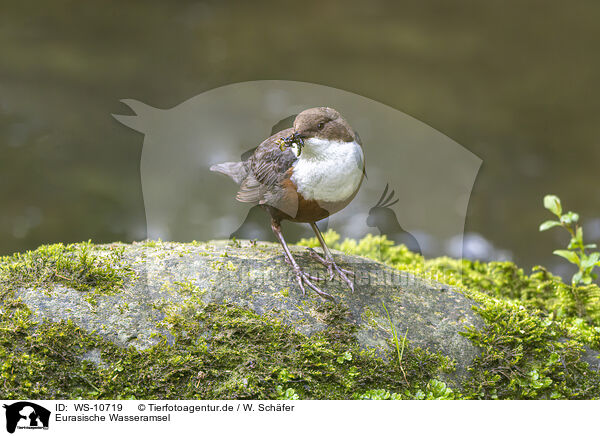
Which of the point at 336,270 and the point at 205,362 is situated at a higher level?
the point at 336,270

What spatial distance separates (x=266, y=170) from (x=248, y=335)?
933 mm

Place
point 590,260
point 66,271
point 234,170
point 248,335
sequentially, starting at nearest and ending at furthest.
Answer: point 248,335 < point 66,271 < point 590,260 < point 234,170

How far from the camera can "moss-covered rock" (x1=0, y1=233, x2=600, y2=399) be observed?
215 centimetres

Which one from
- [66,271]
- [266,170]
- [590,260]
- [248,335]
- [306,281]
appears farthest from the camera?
[590,260]

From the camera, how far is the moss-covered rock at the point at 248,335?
7.05 ft

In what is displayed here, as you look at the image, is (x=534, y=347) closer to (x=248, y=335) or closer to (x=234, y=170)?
(x=248, y=335)

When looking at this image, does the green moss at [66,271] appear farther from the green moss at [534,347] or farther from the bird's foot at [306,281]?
the green moss at [534,347]

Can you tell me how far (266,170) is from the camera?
284 cm

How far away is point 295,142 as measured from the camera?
256cm

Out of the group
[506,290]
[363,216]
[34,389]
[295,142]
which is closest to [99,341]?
[34,389]

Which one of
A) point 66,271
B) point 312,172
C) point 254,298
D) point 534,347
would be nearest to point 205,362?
point 254,298

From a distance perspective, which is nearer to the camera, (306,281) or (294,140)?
(294,140)

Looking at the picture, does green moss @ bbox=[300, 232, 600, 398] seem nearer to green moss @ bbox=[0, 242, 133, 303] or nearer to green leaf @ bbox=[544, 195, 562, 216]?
green leaf @ bbox=[544, 195, 562, 216]

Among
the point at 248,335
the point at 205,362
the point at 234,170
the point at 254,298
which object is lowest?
the point at 205,362
